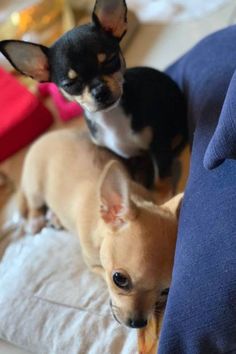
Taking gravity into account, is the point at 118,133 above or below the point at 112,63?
below

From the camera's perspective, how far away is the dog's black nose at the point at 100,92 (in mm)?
1054

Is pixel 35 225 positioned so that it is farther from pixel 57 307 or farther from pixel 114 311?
pixel 114 311

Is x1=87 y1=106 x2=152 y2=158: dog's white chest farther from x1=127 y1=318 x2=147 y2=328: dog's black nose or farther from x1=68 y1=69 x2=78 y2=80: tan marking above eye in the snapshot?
x1=127 y1=318 x2=147 y2=328: dog's black nose

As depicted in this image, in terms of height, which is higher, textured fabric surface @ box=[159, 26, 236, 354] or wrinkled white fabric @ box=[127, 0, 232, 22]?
textured fabric surface @ box=[159, 26, 236, 354]

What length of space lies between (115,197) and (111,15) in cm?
42

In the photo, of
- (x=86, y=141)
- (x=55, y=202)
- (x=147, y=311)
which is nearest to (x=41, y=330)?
(x=147, y=311)

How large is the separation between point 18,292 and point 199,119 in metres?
0.57

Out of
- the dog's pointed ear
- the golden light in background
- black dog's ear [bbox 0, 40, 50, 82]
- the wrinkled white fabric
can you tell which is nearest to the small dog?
black dog's ear [bbox 0, 40, 50, 82]

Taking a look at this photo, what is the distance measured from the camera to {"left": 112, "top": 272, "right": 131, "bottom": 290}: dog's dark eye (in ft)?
2.89

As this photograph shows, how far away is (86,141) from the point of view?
1352 millimetres

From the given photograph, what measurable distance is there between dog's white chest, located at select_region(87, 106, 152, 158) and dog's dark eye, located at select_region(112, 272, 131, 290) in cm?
47

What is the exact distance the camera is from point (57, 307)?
1041 millimetres

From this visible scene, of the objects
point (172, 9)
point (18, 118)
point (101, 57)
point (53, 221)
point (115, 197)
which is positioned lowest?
point (172, 9)

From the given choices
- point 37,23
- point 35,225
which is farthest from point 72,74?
point 37,23
